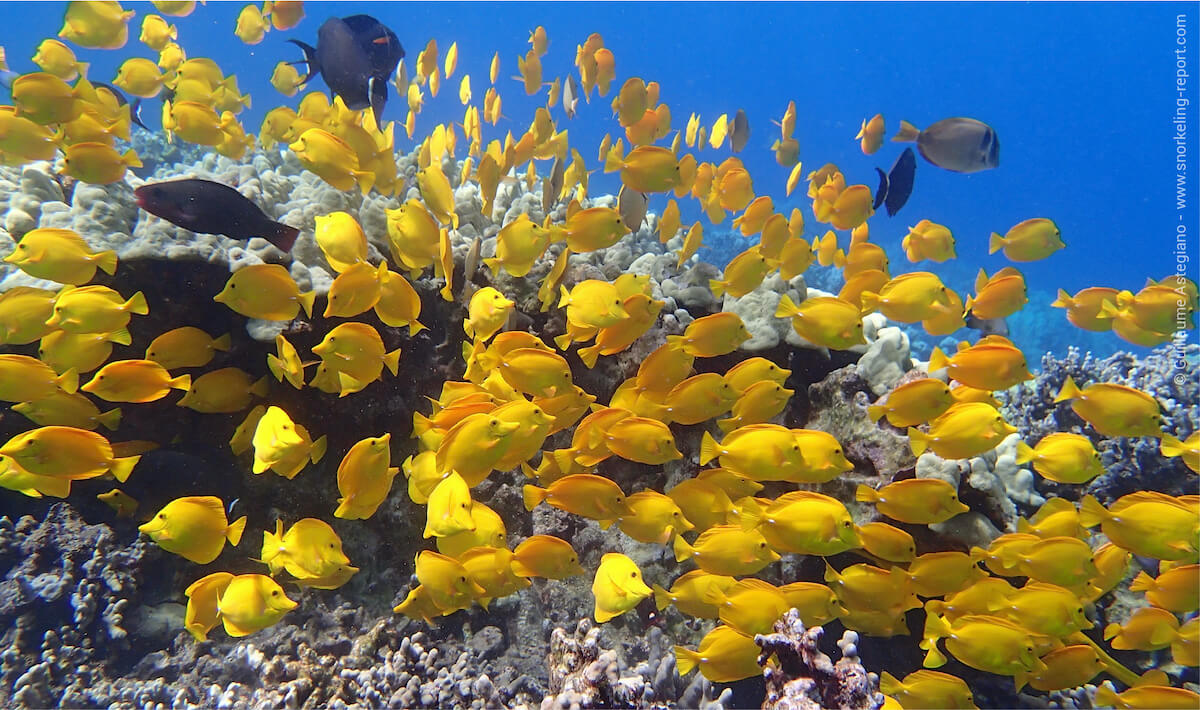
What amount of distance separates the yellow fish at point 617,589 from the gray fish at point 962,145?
176 inches

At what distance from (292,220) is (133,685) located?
11.3ft

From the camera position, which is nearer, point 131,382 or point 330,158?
point 131,382

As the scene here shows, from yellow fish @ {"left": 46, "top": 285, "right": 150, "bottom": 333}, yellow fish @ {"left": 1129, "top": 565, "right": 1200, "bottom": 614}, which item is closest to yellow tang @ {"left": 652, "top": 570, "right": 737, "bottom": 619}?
yellow fish @ {"left": 1129, "top": 565, "right": 1200, "bottom": 614}

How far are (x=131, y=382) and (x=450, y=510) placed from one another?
213 centimetres

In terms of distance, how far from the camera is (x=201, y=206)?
327cm

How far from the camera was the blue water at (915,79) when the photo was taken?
237ft

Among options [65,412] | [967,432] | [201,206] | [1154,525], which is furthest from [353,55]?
[1154,525]

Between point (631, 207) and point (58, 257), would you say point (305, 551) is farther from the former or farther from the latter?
point (631, 207)

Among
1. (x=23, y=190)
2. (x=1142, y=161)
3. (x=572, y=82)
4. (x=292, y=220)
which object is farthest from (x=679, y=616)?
(x=1142, y=161)

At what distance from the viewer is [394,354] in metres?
3.04

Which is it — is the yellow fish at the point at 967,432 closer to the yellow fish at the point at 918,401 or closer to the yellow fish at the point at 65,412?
the yellow fish at the point at 918,401

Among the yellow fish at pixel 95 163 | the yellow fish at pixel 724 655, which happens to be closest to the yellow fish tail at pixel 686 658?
the yellow fish at pixel 724 655

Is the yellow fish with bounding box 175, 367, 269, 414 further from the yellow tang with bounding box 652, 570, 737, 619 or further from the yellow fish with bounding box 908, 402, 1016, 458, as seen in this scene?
the yellow fish with bounding box 908, 402, 1016, 458

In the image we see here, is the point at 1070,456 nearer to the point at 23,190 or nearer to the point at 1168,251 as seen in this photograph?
the point at 23,190
